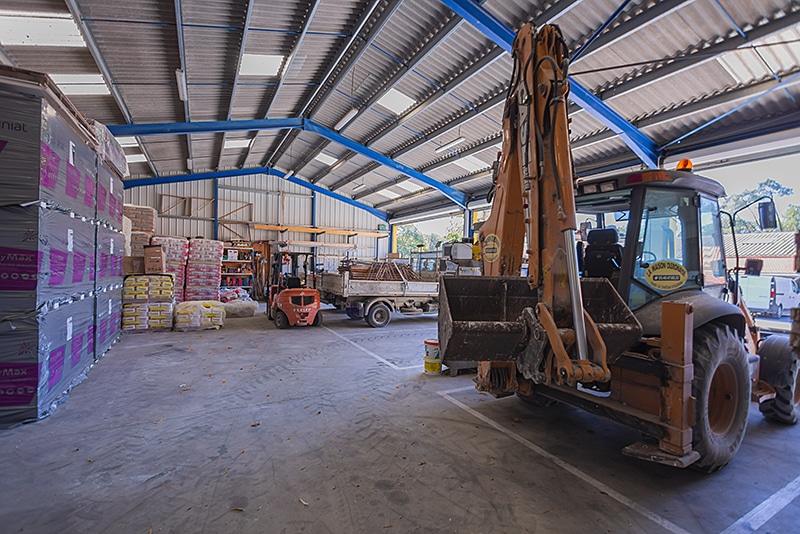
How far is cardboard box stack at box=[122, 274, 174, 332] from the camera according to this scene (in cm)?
969

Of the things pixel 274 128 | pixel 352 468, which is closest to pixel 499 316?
pixel 352 468

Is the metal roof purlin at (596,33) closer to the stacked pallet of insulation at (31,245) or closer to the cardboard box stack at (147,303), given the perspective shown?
the stacked pallet of insulation at (31,245)

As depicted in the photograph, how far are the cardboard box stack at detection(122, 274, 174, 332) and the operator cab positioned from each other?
419 inches

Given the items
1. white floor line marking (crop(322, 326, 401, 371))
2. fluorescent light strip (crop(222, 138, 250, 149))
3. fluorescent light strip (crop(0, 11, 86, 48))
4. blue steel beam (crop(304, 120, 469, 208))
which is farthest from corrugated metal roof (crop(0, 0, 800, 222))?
white floor line marking (crop(322, 326, 401, 371))

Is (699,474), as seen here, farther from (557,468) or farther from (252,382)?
(252,382)

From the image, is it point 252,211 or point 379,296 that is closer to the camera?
point 379,296

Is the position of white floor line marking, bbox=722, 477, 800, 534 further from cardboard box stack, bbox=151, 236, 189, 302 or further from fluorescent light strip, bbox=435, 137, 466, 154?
cardboard box stack, bbox=151, 236, 189, 302

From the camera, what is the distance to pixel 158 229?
62.8 ft

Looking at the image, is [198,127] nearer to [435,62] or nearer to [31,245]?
[435,62]

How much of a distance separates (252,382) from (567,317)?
496cm

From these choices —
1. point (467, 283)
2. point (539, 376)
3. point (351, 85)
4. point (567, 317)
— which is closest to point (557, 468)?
point (539, 376)

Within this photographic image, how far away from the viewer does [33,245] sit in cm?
421

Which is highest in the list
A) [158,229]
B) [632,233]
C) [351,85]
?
[351,85]

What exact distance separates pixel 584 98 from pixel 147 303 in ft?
40.8
